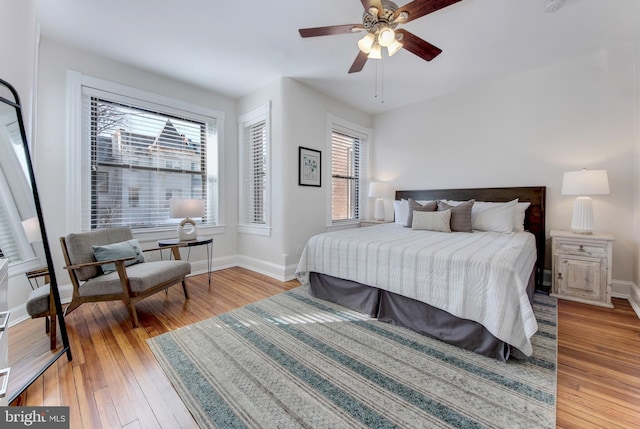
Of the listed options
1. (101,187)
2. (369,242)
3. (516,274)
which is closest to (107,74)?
(101,187)

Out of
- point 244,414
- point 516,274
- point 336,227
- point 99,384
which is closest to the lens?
point 244,414

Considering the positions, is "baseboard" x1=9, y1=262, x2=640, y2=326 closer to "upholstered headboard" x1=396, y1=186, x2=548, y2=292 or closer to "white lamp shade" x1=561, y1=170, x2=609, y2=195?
"upholstered headboard" x1=396, y1=186, x2=548, y2=292

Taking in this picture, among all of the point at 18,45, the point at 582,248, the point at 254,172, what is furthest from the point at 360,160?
the point at 18,45

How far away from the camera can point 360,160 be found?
16.4 ft

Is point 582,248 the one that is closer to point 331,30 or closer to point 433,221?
point 433,221

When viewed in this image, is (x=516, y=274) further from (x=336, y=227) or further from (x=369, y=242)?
(x=336, y=227)

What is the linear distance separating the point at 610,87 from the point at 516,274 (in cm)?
302

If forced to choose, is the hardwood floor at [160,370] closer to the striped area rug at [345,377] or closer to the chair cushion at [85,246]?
the striped area rug at [345,377]

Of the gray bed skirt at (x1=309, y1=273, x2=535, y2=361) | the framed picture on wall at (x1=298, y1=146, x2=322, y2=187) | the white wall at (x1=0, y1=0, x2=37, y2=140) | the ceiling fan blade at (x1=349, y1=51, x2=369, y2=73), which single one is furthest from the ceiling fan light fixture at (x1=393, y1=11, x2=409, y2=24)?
the white wall at (x1=0, y1=0, x2=37, y2=140)

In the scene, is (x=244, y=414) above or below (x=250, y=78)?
below

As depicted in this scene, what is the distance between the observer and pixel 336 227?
14.3ft

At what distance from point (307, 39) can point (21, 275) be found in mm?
3052

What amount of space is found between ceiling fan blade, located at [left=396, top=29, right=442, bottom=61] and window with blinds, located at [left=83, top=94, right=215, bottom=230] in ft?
10.1

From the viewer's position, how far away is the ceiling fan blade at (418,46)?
2.02 metres
